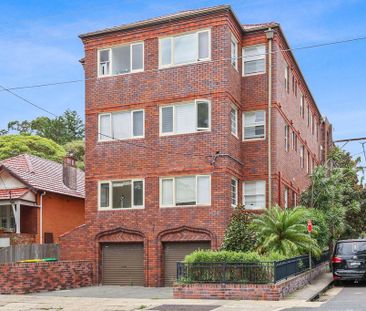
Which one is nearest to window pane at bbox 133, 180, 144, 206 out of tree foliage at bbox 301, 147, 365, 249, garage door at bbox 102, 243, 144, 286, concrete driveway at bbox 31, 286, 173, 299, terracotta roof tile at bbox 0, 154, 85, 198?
garage door at bbox 102, 243, 144, 286

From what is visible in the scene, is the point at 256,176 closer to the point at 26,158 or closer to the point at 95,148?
the point at 95,148

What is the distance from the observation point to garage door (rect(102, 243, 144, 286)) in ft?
82.3

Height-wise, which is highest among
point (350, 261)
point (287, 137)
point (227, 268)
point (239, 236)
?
point (287, 137)

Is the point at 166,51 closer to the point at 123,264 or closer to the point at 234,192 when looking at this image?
the point at 234,192

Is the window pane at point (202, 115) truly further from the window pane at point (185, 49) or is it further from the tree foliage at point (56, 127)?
the tree foliage at point (56, 127)

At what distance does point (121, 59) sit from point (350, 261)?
40.6ft

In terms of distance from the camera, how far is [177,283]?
19.1m

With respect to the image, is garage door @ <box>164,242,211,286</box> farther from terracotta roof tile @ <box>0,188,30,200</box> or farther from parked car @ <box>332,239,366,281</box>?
terracotta roof tile @ <box>0,188,30,200</box>

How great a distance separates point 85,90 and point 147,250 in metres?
7.44

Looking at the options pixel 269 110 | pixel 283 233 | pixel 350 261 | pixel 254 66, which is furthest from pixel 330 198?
pixel 254 66

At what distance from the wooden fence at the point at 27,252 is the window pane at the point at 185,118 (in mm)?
7854

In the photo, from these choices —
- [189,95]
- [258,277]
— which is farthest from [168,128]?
[258,277]

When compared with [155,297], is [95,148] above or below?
above

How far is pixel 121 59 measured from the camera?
26.2 metres
